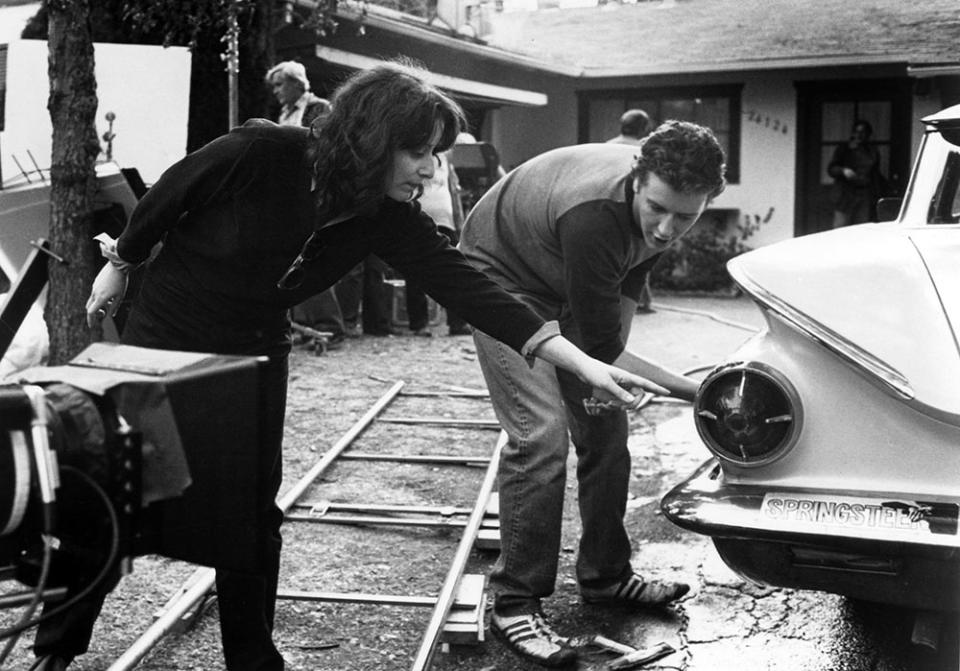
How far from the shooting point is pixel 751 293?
10.8 feet

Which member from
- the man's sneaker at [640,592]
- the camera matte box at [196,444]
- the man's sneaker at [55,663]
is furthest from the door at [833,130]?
the camera matte box at [196,444]

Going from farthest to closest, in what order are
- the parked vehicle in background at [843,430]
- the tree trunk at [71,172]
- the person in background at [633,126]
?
the person in background at [633,126] → the tree trunk at [71,172] → the parked vehicle in background at [843,430]

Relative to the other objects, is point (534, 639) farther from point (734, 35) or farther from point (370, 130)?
point (734, 35)

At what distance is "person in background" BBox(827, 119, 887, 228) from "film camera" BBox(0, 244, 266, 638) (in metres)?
15.2

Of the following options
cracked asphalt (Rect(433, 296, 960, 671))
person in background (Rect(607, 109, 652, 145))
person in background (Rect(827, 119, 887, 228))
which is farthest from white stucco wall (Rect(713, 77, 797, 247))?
cracked asphalt (Rect(433, 296, 960, 671))

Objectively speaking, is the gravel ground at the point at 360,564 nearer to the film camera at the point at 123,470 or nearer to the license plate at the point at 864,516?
the license plate at the point at 864,516

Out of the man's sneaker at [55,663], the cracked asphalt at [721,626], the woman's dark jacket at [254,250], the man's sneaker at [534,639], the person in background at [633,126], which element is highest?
the person in background at [633,126]

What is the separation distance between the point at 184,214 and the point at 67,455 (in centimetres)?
133

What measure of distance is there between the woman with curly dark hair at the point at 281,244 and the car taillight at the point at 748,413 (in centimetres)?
23

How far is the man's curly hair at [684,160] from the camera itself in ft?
11.5

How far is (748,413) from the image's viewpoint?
10.6 feet

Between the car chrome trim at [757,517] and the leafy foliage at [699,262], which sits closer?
the car chrome trim at [757,517]

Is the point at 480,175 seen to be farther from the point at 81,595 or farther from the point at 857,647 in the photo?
the point at 81,595

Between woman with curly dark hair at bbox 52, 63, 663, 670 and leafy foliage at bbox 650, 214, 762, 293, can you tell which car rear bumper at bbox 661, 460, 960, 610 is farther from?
leafy foliage at bbox 650, 214, 762, 293
